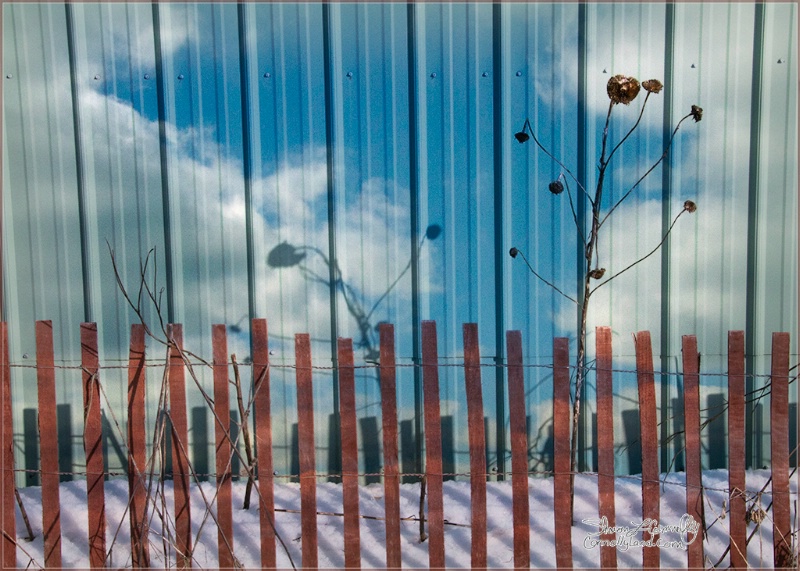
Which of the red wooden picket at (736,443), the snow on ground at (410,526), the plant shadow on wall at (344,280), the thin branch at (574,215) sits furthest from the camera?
the plant shadow on wall at (344,280)

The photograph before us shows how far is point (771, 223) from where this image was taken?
Result: 3340 mm

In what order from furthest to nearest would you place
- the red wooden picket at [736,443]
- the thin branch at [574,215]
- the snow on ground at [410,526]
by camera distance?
the thin branch at [574,215] → the snow on ground at [410,526] → the red wooden picket at [736,443]

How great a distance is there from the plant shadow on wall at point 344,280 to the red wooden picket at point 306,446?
1003 millimetres

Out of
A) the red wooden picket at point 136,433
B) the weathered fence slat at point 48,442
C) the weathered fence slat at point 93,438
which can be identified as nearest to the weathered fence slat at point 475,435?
the red wooden picket at point 136,433

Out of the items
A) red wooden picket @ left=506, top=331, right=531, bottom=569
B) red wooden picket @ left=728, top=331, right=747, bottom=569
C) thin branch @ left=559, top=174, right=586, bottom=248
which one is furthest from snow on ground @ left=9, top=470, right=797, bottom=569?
thin branch @ left=559, top=174, right=586, bottom=248

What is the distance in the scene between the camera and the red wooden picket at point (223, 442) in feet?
7.36

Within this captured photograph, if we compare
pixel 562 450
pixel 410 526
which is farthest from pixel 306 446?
pixel 562 450

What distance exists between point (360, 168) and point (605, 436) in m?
2.18

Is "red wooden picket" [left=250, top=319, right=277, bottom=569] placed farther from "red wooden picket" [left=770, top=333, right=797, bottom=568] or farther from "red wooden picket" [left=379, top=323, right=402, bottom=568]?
"red wooden picket" [left=770, top=333, right=797, bottom=568]

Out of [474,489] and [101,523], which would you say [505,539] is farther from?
[101,523]

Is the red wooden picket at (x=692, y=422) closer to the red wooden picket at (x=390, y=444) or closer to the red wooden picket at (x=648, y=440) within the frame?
the red wooden picket at (x=648, y=440)

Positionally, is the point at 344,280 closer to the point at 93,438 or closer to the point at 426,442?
the point at 426,442

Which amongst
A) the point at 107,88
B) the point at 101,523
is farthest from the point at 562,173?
the point at 101,523

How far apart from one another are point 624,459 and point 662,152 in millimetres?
2153
